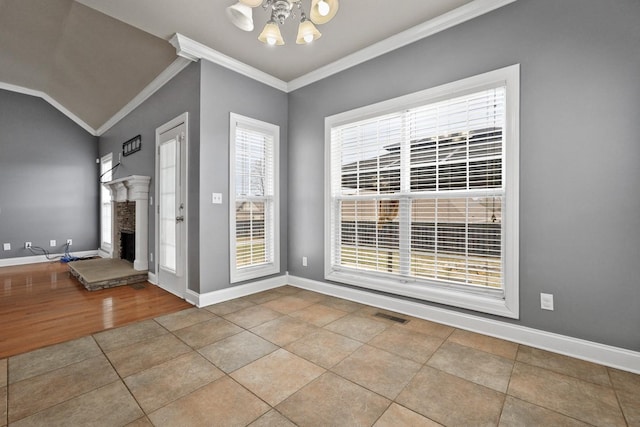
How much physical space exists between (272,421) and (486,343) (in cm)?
177

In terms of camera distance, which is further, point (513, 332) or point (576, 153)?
point (513, 332)

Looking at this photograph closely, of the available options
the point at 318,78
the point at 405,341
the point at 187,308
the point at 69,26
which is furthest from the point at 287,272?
the point at 69,26

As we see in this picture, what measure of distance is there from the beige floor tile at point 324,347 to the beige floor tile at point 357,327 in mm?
80

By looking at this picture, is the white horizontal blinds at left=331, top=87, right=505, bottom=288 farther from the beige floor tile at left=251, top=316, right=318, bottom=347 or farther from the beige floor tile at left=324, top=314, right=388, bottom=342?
the beige floor tile at left=251, top=316, right=318, bottom=347

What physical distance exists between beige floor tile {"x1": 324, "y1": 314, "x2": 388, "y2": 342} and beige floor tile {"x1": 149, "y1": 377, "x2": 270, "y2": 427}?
102cm

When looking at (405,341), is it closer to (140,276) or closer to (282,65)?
(282,65)

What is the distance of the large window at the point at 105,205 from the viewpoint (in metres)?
5.95

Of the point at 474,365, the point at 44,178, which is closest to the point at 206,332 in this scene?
the point at 474,365

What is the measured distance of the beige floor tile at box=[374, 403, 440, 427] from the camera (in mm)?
1392

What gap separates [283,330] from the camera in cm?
249

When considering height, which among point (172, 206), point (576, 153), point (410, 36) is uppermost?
point (410, 36)

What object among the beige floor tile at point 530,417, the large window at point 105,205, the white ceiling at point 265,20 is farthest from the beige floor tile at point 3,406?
the large window at point 105,205

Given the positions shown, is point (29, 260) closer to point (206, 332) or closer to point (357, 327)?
point (206, 332)

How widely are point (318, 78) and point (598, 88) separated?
2726 millimetres
